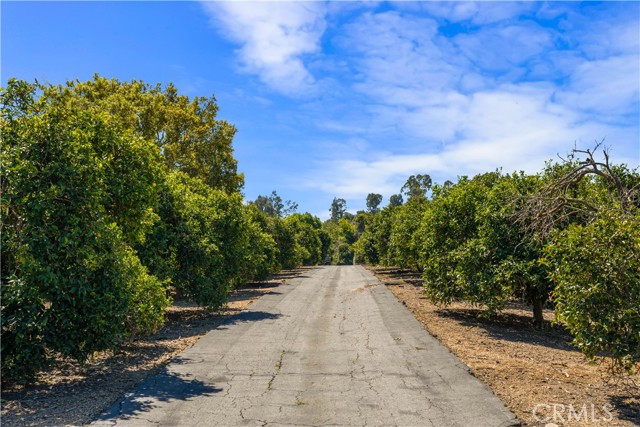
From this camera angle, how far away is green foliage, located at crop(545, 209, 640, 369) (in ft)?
26.5

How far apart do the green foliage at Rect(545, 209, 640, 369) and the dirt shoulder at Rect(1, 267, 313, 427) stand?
8.52m

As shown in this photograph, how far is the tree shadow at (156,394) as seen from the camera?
7902 millimetres

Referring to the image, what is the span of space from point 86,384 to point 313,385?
4645 millimetres

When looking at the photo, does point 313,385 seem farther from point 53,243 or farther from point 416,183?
point 416,183

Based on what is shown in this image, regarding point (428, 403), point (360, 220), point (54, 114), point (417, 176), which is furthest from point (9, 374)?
point (360, 220)

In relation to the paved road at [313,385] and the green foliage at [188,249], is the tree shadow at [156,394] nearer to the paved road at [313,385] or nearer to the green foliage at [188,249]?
the paved road at [313,385]

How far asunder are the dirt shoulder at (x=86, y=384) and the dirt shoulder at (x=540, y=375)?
7.27m

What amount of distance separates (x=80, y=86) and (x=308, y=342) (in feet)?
101

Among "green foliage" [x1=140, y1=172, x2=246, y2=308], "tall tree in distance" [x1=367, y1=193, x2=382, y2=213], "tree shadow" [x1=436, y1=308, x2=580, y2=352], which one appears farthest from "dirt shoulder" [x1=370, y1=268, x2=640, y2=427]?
"tall tree in distance" [x1=367, y1=193, x2=382, y2=213]

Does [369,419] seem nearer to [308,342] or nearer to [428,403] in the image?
[428,403]

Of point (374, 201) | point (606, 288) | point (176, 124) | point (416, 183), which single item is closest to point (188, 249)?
point (606, 288)

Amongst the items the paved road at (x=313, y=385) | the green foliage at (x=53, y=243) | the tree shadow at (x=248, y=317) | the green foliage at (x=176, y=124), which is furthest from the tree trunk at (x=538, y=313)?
the green foliage at (x=176, y=124)

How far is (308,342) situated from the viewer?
14.1 m

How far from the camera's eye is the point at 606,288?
27.0ft
